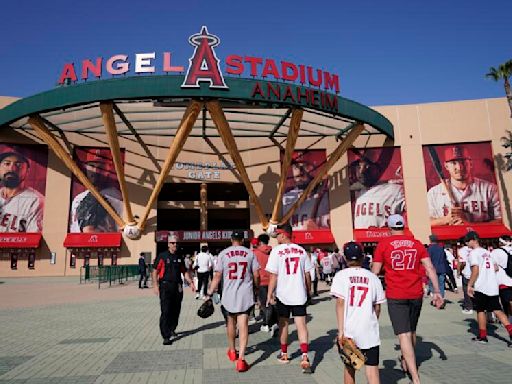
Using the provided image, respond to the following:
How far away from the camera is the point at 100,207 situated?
28969 millimetres

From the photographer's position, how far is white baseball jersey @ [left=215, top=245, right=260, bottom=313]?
549 cm

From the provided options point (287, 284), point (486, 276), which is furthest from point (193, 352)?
point (486, 276)

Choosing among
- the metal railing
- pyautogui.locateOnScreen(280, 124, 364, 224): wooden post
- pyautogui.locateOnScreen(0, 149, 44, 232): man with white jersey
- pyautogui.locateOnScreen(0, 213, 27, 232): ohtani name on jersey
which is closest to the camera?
the metal railing

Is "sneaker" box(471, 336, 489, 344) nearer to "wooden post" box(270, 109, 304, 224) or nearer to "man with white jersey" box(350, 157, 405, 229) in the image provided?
"wooden post" box(270, 109, 304, 224)

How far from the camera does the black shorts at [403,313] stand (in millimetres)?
4535

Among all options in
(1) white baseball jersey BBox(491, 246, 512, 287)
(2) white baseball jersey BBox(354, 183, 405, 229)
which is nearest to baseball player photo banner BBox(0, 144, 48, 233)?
(2) white baseball jersey BBox(354, 183, 405, 229)

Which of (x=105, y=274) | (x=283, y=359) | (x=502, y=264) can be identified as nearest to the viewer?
(x=283, y=359)

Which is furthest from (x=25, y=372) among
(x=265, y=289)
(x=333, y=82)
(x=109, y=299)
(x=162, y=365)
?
(x=333, y=82)

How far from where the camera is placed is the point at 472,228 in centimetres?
2908

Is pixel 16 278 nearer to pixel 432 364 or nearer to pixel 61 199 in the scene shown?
pixel 61 199

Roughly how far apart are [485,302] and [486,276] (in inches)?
17.7

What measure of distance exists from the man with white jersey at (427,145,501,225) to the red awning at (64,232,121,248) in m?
25.6

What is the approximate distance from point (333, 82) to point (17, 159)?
80.1 feet

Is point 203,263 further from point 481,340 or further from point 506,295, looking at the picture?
point 506,295
